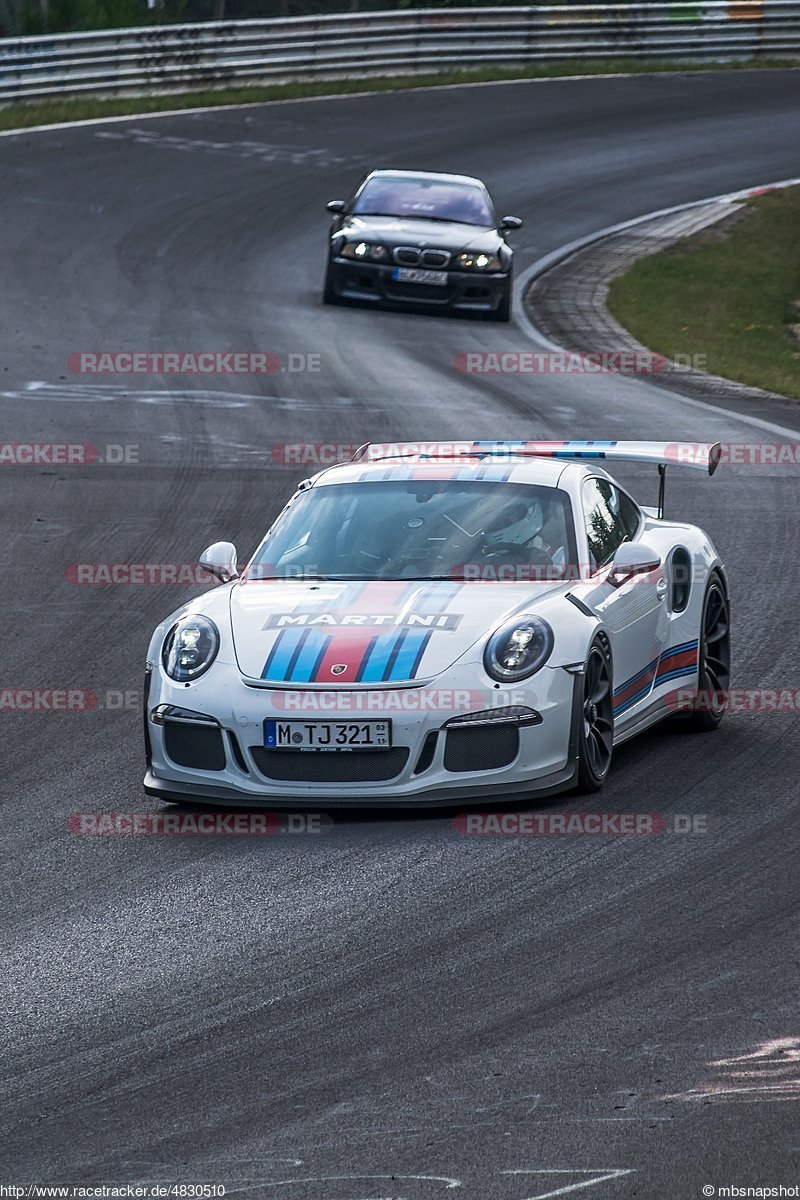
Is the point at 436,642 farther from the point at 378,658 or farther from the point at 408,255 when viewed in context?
the point at 408,255

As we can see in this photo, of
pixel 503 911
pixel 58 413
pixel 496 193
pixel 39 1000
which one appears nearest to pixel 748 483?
pixel 58 413

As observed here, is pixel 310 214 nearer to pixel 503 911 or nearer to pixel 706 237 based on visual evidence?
pixel 706 237

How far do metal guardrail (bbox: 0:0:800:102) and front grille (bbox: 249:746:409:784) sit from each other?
2818 centimetres

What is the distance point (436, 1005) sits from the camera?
18.0ft

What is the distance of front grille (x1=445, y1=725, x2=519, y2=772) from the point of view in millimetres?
7480

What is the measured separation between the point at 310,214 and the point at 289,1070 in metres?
23.9

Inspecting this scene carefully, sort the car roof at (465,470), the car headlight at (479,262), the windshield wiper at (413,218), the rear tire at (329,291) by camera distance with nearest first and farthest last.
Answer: the car roof at (465,470) < the car headlight at (479,262) < the rear tire at (329,291) < the windshield wiper at (413,218)
